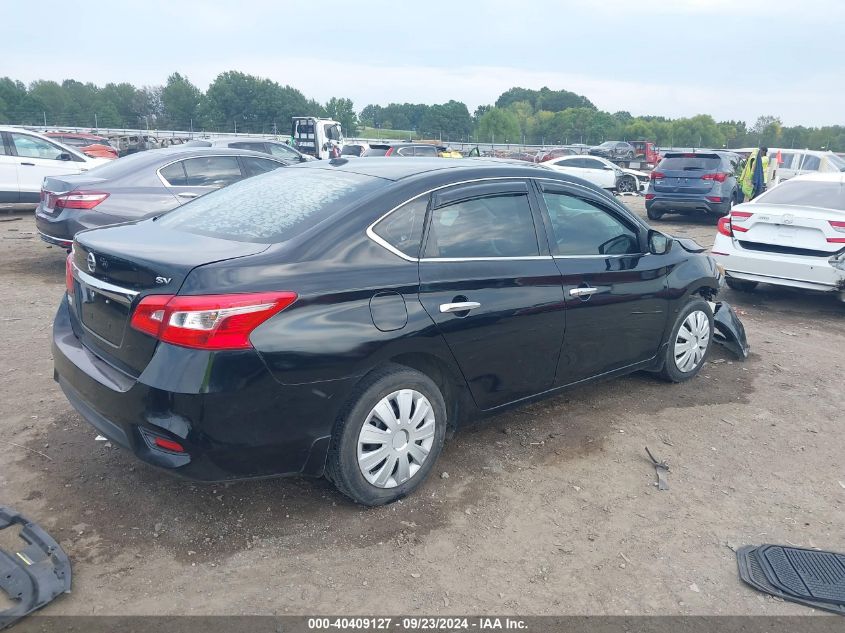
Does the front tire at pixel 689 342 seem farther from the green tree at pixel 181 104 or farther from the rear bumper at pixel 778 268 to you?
the green tree at pixel 181 104

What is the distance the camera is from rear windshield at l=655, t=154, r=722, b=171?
48.6 feet

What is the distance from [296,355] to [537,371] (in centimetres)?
164

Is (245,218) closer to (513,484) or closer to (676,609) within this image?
(513,484)

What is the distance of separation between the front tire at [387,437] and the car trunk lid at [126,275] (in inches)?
33.8

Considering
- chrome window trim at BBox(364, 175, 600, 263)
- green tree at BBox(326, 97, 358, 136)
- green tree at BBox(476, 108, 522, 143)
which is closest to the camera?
chrome window trim at BBox(364, 175, 600, 263)

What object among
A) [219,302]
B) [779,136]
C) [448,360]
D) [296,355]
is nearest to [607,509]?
[448,360]

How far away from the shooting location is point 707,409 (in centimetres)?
484

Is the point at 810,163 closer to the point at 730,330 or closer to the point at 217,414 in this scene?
the point at 730,330

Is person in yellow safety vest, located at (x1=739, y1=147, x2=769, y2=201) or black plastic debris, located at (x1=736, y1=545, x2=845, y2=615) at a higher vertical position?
person in yellow safety vest, located at (x1=739, y1=147, x2=769, y2=201)

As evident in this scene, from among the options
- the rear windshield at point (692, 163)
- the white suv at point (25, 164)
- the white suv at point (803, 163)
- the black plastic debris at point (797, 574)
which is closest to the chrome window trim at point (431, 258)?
the black plastic debris at point (797, 574)

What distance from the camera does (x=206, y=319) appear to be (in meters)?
2.74

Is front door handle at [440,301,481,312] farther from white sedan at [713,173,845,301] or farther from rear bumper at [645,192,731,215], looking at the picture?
rear bumper at [645,192,731,215]

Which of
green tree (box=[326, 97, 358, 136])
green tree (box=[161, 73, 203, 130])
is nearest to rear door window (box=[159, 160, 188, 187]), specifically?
green tree (box=[161, 73, 203, 130])

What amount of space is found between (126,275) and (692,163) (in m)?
14.4
